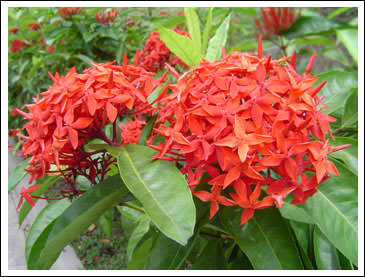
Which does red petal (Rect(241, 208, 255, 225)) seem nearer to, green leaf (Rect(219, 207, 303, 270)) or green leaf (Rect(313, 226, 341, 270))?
green leaf (Rect(219, 207, 303, 270))

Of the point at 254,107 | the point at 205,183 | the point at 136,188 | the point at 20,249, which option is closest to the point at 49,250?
the point at 136,188

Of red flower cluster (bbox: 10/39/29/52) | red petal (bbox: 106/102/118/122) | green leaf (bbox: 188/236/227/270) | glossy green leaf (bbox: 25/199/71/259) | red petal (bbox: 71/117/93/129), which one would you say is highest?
red flower cluster (bbox: 10/39/29/52)

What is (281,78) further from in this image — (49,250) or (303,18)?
(303,18)

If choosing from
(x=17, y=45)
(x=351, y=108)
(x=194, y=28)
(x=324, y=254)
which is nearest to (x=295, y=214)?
(x=324, y=254)

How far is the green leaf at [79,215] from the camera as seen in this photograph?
64 centimetres

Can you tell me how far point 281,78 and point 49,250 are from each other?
1.84 ft

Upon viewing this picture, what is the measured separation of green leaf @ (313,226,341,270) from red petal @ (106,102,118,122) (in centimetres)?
55

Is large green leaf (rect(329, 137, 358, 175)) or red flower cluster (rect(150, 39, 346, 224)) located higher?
red flower cluster (rect(150, 39, 346, 224))

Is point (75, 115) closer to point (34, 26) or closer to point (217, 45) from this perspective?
point (217, 45)

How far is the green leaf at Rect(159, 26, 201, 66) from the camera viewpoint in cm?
87

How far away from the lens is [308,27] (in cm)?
126

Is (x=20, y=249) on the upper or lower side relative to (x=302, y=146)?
lower

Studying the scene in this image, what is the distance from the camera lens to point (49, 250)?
0.65 metres

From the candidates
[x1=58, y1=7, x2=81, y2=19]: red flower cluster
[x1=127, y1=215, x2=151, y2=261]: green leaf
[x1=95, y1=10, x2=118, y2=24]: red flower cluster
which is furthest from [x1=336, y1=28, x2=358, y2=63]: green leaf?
[x1=58, y1=7, x2=81, y2=19]: red flower cluster
